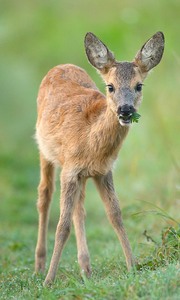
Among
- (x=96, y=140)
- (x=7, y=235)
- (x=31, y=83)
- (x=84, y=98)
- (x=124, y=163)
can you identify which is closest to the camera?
(x=96, y=140)

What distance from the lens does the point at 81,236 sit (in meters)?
9.23

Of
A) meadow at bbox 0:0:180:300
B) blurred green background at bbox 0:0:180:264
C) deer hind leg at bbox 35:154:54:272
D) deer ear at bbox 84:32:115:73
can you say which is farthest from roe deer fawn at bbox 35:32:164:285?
blurred green background at bbox 0:0:180:264

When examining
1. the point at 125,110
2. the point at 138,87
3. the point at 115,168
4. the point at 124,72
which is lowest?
the point at 115,168

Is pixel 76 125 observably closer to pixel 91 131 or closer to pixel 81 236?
pixel 91 131

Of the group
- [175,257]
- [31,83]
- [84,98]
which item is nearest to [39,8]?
[31,83]

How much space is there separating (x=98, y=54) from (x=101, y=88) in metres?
10.5

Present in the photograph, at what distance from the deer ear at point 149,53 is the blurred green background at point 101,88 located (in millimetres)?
827

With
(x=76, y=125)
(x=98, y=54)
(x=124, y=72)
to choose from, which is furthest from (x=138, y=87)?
(x=76, y=125)

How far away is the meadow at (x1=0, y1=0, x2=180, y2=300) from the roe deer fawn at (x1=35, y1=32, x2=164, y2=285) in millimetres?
402

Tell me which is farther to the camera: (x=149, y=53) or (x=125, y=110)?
(x=149, y=53)

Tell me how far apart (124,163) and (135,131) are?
105 cm

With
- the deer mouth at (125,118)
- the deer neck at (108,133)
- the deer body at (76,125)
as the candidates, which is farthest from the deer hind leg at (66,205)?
the deer mouth at (125,118)

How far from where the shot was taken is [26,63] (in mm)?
23219

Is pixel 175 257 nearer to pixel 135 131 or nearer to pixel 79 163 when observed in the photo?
pixel 79 163
